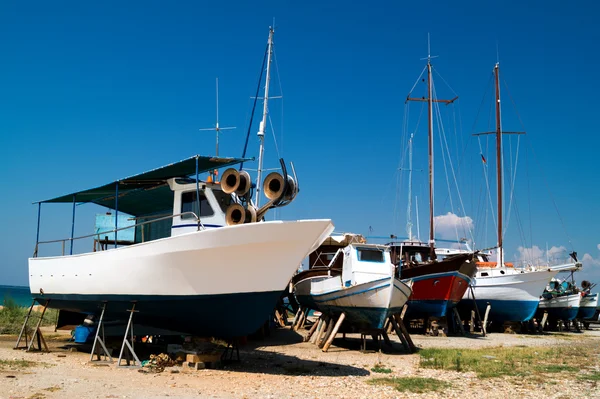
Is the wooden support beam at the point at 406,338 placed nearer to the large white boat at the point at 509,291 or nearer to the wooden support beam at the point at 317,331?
the wooden support beam at the point at 317,331

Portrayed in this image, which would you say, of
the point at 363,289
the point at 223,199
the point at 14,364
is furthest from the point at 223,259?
the point at 363,289

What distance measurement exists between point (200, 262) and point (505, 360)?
871 cm

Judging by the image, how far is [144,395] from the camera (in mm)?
8922

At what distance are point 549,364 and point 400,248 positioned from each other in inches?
393

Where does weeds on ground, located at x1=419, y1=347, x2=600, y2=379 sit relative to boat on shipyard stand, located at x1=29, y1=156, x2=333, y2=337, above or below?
below

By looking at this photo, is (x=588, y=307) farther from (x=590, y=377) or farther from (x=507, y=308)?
(x=590, y=377)

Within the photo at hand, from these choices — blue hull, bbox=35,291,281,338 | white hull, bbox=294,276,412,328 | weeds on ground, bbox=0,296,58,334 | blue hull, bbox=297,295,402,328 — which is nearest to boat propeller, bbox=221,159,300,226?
blue hull, bbox=35,291,281,338

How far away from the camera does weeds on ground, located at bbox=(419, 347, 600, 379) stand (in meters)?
12.7

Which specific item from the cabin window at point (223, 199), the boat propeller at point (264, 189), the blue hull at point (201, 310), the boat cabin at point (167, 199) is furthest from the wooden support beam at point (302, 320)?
the boat propeller at point (264, 189)

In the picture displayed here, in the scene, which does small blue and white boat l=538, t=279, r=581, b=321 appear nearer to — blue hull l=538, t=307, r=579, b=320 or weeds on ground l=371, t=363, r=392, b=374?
blue hull l=538, t=307, r=579, b=320

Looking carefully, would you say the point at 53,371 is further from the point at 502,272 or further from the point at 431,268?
the point at 502,272

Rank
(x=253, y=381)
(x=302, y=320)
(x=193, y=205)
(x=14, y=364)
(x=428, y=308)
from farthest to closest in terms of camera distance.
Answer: (x=302, y=320), (x=428, y=308), (x=193, y=205), (x=14, y=364), (x=253, y=381)

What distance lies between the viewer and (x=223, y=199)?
13.5 m

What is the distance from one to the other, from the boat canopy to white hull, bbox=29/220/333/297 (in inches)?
81.1
